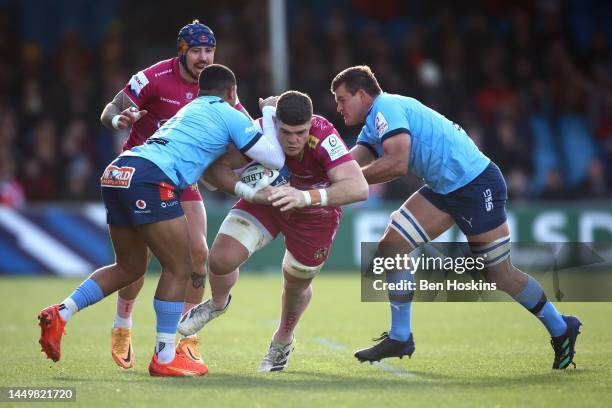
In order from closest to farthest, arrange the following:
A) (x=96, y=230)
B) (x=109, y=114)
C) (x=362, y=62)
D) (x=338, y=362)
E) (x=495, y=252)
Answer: (x=495, y=252) → (x=338, y=362) → (x=109, y=114) → (x=96, y=230) → (x=362, y=62)

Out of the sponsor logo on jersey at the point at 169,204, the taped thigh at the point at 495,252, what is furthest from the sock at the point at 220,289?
the taped thigh at the point at 495,252

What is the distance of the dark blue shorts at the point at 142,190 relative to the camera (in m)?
7.70

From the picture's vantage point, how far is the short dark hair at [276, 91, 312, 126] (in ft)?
25.7

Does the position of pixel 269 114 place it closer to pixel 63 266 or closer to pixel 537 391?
pixel 537 391

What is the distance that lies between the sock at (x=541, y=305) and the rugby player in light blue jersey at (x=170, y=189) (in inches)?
86.6

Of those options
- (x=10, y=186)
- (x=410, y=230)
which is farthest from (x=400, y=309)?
(x=10, y=186)

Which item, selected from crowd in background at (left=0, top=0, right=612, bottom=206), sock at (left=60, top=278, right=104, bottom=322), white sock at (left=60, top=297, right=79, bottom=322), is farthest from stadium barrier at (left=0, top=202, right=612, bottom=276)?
white sock at (left=60, top=297, right=79, bottom=322)

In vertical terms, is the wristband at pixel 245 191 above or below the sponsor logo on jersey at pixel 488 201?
above

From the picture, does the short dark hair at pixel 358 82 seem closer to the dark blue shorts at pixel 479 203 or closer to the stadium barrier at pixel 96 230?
the dark blue shorts at pixel 479 203

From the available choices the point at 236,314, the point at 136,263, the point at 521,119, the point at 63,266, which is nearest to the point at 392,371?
the point at 136,263

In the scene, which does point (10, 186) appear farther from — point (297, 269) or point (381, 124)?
point (381, 124)

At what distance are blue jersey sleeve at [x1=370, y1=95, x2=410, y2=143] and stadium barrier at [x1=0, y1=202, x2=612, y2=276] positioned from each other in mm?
9879

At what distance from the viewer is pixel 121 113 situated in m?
8.81

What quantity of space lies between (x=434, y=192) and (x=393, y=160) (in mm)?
625
